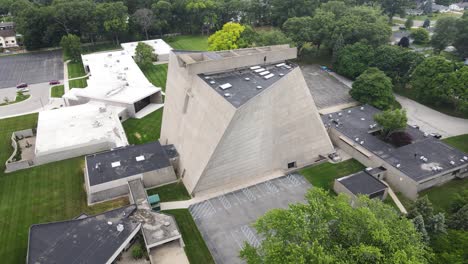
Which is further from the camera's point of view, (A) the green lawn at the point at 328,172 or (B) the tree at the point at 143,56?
(B) the tree at the point at 143,56

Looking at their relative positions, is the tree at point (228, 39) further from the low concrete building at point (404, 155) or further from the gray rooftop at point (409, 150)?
the low concrete building at point (404, 155)

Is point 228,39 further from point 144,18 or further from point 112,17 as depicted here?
point 112,17

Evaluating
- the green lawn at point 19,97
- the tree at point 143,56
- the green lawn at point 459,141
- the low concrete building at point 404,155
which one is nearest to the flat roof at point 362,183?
the low concrete building at point 404,155

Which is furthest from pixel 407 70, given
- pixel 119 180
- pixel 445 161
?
pixel 119 180

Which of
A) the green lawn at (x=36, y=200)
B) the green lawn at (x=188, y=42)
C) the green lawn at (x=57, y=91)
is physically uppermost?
the green lawn at (x=188, y=42)

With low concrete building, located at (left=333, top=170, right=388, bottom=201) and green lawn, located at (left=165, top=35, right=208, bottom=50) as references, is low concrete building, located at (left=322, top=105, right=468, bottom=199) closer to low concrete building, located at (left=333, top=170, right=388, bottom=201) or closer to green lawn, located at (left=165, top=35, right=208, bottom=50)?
low concrete building, located at (left=333, top=170, right=388, bottom=201)

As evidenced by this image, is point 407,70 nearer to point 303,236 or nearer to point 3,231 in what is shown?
point 303,236
